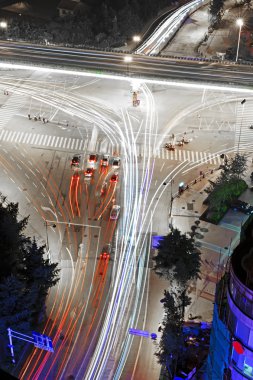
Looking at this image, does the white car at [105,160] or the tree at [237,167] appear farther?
the white car at [105,160]

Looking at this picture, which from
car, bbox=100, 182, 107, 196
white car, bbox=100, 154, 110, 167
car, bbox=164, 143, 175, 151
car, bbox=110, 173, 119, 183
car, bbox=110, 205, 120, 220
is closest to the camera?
car, bbox=110, 205, 120, 220

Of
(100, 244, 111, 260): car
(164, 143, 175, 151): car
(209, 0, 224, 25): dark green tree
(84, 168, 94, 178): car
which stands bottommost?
(100, 244, 111, 260): car

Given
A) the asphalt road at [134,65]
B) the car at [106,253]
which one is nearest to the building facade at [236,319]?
the car at [106,253]

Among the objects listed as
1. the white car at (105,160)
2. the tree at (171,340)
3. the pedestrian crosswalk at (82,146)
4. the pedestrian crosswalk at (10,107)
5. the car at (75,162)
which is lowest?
the tree at (171,340)

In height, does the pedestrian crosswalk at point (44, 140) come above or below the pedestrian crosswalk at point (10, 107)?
below

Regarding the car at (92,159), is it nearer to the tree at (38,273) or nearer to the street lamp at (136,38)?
the tree at (38,273)

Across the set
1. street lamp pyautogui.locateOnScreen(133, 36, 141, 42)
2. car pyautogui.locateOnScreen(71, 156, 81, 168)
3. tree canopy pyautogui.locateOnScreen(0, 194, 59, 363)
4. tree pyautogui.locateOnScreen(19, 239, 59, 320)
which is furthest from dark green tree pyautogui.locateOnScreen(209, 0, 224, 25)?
tree pyautogui.locateOnScreen(19, 239, 59, 320)

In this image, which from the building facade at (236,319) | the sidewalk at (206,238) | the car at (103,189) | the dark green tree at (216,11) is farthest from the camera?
the dark green tree at (216,11)

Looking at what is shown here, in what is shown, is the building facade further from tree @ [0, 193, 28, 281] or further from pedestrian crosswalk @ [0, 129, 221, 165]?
pedestrian crosswalk @ [0, 129, 221, 165]
